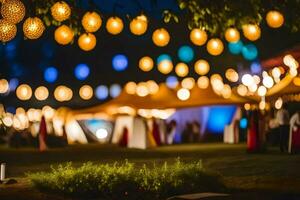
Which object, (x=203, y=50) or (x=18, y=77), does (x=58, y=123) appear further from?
(x=18, y=77)

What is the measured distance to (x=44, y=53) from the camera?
56188 millimetres

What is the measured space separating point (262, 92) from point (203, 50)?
8168 millimetres

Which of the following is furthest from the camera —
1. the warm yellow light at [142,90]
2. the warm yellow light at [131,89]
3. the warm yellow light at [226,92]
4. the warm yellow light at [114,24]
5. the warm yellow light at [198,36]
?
the warm yellow light at [131,89]

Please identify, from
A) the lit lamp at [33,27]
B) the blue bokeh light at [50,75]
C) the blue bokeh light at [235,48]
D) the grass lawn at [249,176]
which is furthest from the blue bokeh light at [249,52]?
the lit lamp at [33,27]

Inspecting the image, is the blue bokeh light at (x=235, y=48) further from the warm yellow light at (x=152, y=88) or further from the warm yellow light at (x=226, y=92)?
the warm yellow light at (x=152, y=88)

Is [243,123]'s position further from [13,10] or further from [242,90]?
[13,10]

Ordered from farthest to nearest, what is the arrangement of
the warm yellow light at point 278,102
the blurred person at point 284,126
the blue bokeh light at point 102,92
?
the blue bokeh light at point 102,92 < the warm yellow light at point 278,102 < the blurred person at point 284,126

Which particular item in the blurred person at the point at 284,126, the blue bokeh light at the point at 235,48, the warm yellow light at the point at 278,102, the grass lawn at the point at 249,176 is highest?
the blue bokeh light at the point at 235,48

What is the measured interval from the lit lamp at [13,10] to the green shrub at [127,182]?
3131 mm

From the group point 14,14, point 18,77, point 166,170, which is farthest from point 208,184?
point 18,77

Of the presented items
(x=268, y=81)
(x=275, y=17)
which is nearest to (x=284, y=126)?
(x=275, y=17)

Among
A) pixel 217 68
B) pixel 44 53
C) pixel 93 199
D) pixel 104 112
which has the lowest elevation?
pixel 93 199

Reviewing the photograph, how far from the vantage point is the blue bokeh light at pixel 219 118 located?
108 ft

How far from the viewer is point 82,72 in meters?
49.5
